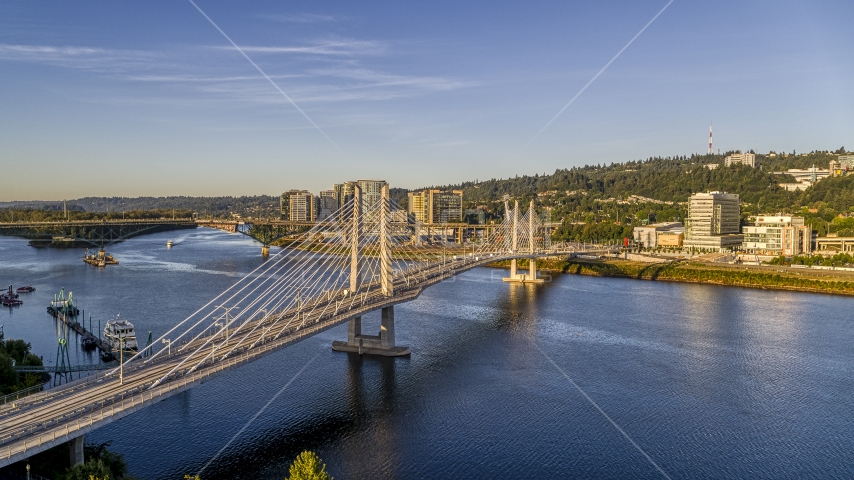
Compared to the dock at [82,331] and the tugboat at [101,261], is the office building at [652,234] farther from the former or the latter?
the dock at [82,331]

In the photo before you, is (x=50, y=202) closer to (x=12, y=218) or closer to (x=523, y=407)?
(x=12, y=218)

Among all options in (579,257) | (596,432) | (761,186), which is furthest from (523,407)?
(761,186)

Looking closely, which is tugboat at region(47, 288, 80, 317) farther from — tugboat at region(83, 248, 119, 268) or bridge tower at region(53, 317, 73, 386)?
tugboat at region(83, 248, 119, 268)

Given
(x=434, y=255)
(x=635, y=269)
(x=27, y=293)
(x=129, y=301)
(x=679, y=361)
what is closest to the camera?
(x=679, y=361)

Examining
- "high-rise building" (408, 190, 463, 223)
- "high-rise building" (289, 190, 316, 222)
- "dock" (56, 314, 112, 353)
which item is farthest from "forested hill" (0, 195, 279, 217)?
"dock" (56, 314, 112, 353)

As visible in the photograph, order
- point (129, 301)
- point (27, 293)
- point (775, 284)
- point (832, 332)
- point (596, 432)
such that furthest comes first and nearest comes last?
point (775, 284) < point (27, 293) < point (129, 301) < point (832, 332) < point (596, 432)

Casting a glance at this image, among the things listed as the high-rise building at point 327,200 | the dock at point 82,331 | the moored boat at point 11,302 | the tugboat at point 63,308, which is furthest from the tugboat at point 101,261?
the high-rise building at point 327,200

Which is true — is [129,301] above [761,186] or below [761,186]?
below
